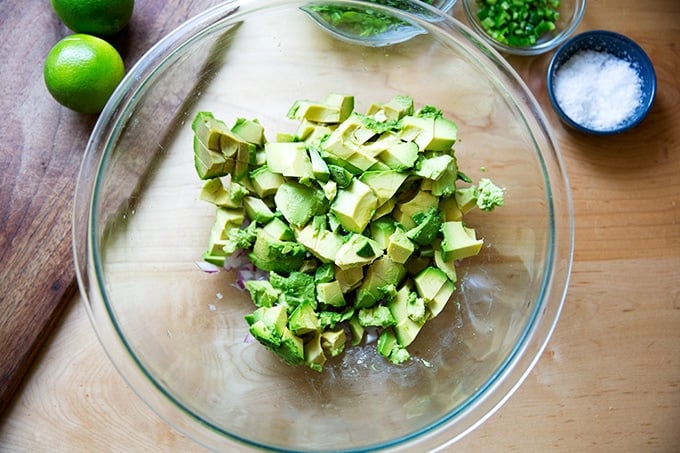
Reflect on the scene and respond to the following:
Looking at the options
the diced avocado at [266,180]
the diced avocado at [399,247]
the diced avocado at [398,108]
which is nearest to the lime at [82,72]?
the diced avocado at [266,180]

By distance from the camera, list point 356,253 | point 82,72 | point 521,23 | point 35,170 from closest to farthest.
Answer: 1. point 356,253
2. point 82,72
3. point 35,170
4. point 521,23

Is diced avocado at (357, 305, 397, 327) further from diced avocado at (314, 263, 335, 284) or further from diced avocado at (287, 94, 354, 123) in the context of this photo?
diced avocado at (287, 94, 354, 123)

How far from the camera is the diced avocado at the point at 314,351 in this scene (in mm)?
1626

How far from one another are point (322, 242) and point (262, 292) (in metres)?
0.19

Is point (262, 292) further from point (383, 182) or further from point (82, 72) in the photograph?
point (82, 72)

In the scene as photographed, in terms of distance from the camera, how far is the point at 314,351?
1626 millimetres

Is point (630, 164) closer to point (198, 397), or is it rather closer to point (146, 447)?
point (198, 397)

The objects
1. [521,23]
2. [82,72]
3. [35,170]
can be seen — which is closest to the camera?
[82,72]

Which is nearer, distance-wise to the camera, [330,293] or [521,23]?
[330,293]

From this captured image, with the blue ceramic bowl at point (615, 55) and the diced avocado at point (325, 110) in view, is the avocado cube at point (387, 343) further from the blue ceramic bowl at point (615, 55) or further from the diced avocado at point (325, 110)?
the blue ceramic bowl at point (615, 55)

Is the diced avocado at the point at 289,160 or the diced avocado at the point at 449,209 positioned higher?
the diced avocado at the point at 289,160

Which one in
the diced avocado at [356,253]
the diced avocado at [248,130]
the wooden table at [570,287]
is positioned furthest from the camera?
the wooden table at [570,287]

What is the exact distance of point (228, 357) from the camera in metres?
1.74

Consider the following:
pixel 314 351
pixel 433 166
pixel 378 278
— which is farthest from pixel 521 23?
pixel 314 351
